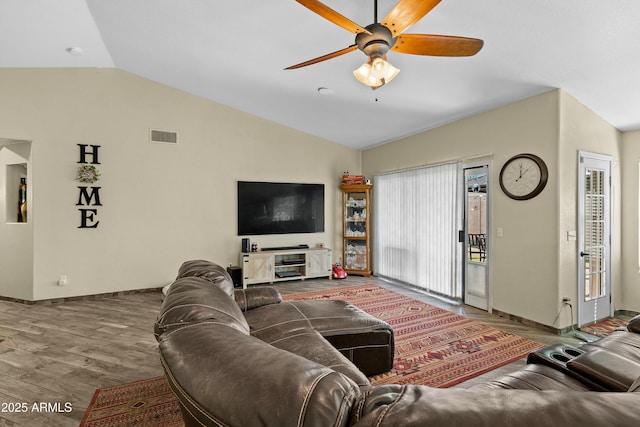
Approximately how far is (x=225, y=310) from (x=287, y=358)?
89cm

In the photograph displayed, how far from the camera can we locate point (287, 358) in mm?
Result: 848

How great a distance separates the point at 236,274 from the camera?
5379mm

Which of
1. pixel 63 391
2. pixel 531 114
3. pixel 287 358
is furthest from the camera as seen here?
pixel 531 114

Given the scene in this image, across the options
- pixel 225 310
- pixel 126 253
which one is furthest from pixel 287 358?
pixel 126 253

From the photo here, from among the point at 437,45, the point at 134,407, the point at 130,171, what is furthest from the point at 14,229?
the point at 437,45

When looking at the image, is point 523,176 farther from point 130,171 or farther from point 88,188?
point 88,188

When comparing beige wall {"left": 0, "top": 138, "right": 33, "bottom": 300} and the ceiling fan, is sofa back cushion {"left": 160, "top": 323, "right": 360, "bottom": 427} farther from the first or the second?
beige wall {"left": 0, "top": 138, "right": 33, "bottom": 300}

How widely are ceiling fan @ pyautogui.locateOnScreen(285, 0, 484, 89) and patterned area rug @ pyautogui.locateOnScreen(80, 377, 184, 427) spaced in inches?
96.2

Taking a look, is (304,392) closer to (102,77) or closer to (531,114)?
(531,114)

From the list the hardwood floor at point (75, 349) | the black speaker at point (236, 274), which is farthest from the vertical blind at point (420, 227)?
the black speaker at point (236, 274)

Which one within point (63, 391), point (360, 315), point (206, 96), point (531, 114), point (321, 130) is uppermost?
point (206, 96)

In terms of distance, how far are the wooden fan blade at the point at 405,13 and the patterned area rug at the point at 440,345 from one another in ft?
8.09

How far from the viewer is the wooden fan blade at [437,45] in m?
1.91

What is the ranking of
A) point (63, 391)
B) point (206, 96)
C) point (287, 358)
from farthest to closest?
1. point (206, 96)
2. point (63, 391)
3. point (287, 358)
